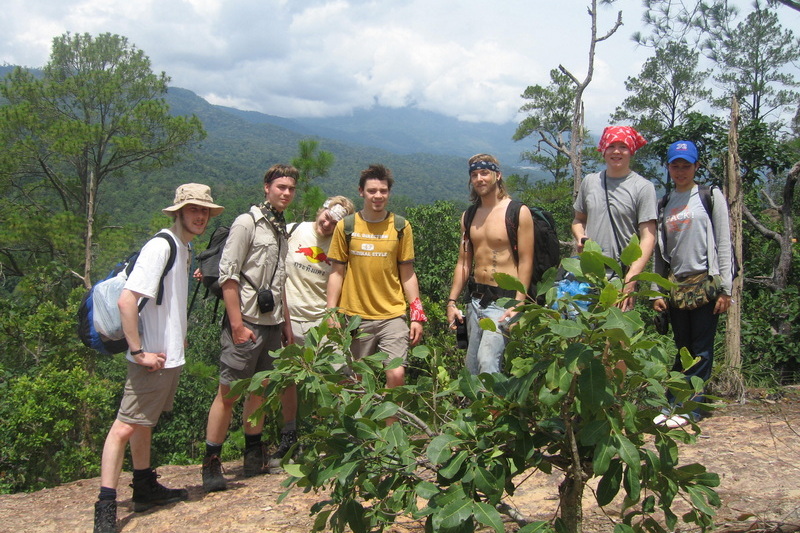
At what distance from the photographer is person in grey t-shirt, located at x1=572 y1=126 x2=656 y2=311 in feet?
9.67

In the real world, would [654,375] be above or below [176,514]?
above

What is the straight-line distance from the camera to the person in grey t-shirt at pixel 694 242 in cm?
318

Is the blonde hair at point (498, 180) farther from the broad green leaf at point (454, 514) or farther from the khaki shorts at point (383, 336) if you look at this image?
the broad green leaf at point (454, 514)

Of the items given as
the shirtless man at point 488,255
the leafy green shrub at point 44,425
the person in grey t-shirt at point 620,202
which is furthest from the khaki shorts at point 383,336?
the leafy green shrub at point 44,425

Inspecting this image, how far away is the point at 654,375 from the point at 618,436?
0.59 ft

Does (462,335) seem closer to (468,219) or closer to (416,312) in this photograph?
(416,312)

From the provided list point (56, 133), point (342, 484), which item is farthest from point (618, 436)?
point (56, 133)

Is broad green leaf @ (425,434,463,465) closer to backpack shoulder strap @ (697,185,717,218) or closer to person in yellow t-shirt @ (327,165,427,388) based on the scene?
person in yellow t-shirt @ (327,165,427,388)

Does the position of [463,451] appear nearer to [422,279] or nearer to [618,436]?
[618,436]

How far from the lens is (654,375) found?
135cm

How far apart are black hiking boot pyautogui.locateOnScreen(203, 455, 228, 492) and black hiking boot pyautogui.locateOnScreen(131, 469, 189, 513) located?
0.21m

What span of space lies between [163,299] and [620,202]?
2.20m

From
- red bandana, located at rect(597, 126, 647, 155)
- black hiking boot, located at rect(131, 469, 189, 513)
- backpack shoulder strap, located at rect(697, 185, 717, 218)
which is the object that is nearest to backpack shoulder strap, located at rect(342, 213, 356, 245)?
red bandana, located at rect(597, 126, 647, 155)

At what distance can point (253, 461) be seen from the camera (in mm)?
3383
